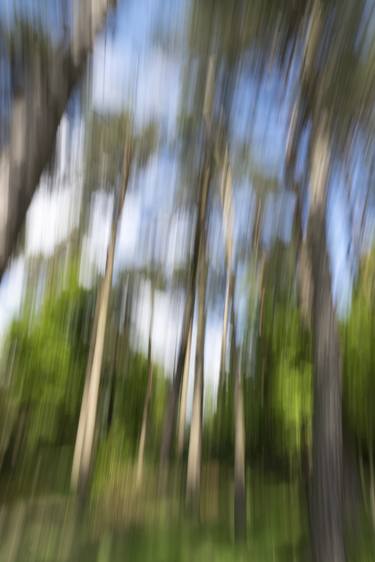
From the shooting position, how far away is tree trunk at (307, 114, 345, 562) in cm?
432

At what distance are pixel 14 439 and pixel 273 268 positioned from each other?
9012 mm

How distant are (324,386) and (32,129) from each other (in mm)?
3365

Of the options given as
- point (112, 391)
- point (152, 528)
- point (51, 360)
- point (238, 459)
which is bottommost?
point (152, 528)

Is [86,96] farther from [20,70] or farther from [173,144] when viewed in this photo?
[173,144]

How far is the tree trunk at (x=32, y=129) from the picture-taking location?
2.37 m

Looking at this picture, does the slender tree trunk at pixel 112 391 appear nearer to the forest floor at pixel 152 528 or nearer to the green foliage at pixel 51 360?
the green foliage at pixel 51 360

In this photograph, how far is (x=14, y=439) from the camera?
1345 centimetres

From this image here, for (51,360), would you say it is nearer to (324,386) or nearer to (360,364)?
(360,364)

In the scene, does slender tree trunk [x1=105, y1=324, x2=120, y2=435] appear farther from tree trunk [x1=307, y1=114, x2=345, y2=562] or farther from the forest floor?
tree trunk [x1=307, y1=114, x2=345, y2=562]

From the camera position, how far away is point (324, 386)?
14.9ft

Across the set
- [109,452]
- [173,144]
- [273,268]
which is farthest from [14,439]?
[173,144]

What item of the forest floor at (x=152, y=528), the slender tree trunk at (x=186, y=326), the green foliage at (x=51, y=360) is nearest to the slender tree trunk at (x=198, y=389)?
the slender tree trunk at (x=186, y=326)

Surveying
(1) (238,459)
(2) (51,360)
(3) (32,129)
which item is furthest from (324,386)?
(2) (51,360)

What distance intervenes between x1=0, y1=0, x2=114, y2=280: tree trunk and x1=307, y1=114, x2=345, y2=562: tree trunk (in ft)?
9.59
